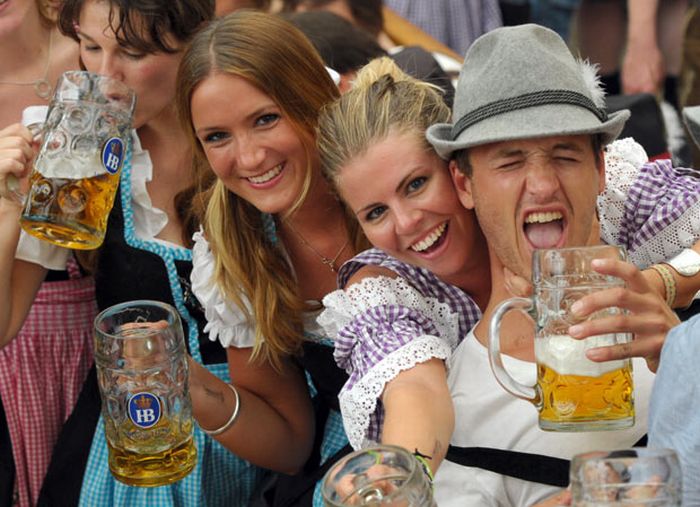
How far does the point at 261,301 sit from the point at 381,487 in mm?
1149

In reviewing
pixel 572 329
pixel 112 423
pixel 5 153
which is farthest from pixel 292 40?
pixel 572 329

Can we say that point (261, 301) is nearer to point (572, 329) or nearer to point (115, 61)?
point (115, 61)

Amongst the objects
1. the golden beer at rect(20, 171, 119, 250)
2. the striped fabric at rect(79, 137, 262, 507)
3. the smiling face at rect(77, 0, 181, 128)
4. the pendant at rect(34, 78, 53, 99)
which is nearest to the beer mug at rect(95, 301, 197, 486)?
the golden beer at rect(20, 171, 119, 250)

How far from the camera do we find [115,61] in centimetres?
243

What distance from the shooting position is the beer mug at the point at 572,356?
60.2 inches

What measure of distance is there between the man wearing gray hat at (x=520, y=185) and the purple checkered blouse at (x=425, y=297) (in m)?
0.11

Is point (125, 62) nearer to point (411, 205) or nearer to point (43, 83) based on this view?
point (43, 83)

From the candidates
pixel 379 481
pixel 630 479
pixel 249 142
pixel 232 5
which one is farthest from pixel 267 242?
pixel 232 5

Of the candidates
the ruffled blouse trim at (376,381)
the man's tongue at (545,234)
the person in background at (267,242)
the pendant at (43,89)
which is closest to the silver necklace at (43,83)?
the pendant at (43,89)

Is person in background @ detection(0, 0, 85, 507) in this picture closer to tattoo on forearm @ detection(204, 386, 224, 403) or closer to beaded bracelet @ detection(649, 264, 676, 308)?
tattoo on forearm @ detection(204, 386, 224, 403)

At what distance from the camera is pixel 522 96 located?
1764mm

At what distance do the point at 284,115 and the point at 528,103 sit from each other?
2.07 ft

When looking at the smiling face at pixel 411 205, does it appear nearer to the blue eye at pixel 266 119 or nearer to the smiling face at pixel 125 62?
the blue eye at pixel 266 119

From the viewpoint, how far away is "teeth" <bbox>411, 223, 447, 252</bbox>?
6.37 feet
